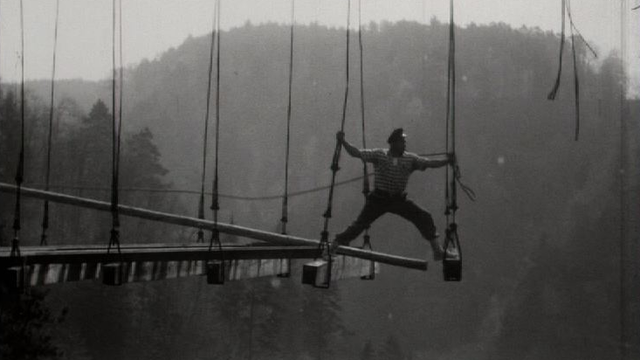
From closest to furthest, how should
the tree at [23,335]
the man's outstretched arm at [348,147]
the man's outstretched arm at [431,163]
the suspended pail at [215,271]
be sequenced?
the suspended pail at [215,271] → the man's outstretched arm at [348,147] → the man's outstretched arm at [431,163] → the tree at [23,335]

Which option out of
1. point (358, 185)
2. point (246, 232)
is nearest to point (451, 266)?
point (246, 232)

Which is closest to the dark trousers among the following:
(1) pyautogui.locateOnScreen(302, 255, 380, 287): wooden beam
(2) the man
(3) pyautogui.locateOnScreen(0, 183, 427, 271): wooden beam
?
(2) the man

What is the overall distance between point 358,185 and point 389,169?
7586 cm

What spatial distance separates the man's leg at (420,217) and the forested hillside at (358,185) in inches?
1106

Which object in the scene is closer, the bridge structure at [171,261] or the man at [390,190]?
the bridge structure at [171,261]

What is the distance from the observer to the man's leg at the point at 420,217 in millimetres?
8359

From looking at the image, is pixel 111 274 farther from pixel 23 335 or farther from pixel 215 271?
pixel 23 335

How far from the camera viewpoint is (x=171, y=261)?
25.5 ft

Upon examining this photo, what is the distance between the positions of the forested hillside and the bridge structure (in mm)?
26643

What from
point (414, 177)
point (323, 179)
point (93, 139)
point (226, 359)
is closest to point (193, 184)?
point (323, 179)

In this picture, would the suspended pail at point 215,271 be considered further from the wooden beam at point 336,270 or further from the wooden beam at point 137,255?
the wooden beam at point 336,270

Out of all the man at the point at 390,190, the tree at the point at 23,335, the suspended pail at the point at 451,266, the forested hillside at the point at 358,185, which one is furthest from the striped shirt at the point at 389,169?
the forested hillside at the point at 358,185

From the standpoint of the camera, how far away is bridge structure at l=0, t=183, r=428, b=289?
6.50m

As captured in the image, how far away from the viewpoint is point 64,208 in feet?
152
